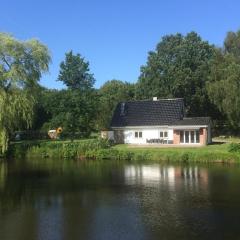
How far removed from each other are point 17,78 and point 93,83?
59.4ft

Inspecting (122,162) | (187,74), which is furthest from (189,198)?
(187,74)

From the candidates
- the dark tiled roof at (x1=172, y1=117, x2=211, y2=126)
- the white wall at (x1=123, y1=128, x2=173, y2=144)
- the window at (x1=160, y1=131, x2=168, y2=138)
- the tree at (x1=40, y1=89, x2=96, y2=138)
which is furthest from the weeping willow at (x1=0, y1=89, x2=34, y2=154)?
the dark tiled roof at (x1=172, y1=117, x2=211, y2=126)

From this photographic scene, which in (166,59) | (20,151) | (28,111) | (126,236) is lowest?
(126,236)

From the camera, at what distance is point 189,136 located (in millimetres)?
49312

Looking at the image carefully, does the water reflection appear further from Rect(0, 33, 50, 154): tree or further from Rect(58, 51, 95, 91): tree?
Rect(58, 51, 95, 91): tree

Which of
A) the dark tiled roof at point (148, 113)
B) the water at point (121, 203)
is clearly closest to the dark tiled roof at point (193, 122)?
the dark tiled roof at point (148, 113)

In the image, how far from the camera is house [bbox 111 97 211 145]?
161ft

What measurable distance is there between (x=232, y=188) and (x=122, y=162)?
633 inches

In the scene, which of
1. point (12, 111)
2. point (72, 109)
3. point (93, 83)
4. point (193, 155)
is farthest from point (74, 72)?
point (193, 155)

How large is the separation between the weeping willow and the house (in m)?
12.1

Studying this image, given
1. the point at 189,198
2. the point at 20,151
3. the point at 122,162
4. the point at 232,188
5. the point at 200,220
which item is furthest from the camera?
the point at 20,151

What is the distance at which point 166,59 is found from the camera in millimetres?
62000

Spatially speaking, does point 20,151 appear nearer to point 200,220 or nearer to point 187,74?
point 187,74

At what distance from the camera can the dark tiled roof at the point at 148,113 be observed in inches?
2052
